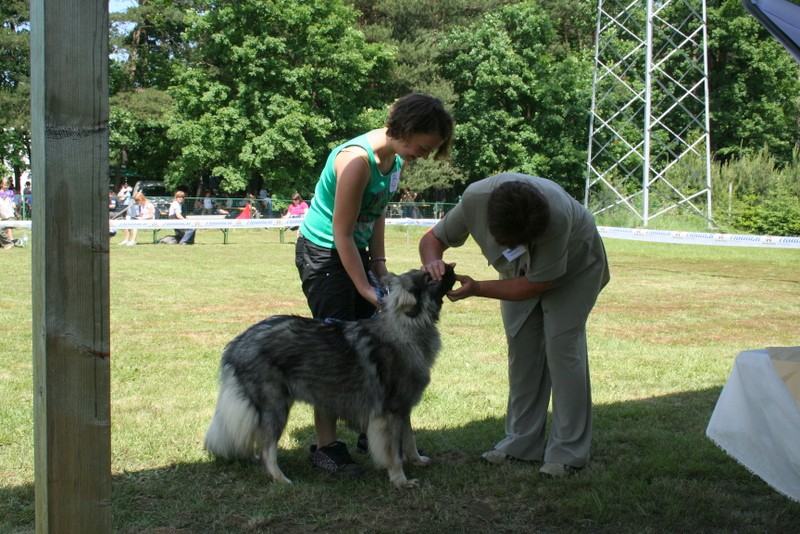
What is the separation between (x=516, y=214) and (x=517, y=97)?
38424mm

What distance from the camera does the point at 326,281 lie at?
396 centimetres

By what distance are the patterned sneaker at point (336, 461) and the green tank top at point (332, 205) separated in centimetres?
109

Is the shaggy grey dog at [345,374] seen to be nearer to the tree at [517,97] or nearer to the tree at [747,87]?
the tree at [517,97]

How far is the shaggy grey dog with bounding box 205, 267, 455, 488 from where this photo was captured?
12.3 ft

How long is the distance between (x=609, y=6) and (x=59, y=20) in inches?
1699

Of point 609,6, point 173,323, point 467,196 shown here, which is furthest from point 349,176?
point 609,6

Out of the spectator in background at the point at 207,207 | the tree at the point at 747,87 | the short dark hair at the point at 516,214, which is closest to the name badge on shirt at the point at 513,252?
the short dark hair at the point at 516,214

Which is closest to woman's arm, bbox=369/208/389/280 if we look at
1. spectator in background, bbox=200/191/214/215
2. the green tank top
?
the green tank top

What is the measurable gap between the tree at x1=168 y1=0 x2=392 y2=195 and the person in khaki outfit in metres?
31.3

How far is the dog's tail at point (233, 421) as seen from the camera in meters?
3.77

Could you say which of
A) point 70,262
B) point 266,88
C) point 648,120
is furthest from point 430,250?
point 266,88

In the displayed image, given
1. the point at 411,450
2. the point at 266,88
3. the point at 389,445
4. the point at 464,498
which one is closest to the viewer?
the point at 464,498

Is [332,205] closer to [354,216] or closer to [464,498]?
[354,216]

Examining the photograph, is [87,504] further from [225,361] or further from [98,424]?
[225,361]
